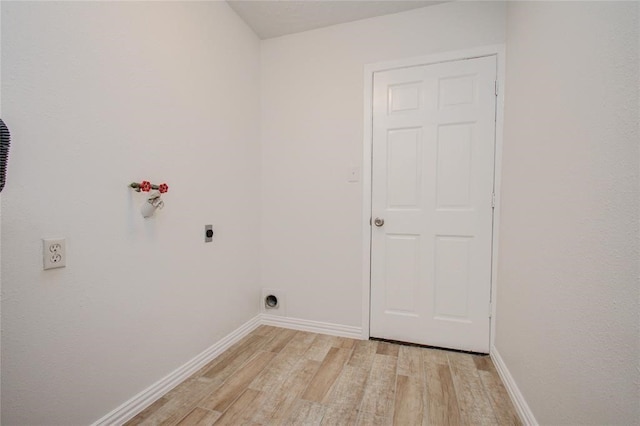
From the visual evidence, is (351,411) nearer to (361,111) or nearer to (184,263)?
(184,263)

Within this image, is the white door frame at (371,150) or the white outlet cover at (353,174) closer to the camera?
the white door frame at (371,150)

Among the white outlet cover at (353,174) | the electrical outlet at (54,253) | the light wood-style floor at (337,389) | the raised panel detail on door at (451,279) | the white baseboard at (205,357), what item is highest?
the white outlet cover at (353,174)

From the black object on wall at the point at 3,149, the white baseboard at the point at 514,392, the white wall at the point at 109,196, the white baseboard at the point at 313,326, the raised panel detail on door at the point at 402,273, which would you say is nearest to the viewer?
the black object on wall at the point at 3,149

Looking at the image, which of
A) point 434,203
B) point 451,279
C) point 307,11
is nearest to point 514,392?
point 451,279

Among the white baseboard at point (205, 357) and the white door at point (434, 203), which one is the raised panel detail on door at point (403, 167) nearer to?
the white door at point (434, 203)

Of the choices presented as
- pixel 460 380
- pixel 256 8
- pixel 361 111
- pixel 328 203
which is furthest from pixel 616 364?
pixel 256 8

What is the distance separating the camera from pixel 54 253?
40.0 inches

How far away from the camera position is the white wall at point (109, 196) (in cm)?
94

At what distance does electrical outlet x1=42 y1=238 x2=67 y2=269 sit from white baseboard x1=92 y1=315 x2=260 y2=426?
731mm

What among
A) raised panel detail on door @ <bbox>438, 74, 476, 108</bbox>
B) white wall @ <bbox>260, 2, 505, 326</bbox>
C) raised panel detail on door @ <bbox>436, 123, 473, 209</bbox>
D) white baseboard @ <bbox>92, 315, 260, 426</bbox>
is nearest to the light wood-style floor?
white baseboard @ <bbox>92, 315, 260, 426</bbox>

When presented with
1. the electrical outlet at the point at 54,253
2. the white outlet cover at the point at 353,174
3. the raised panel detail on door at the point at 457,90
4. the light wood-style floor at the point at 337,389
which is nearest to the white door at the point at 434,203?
the raised panel detail on door at the point at 457,90

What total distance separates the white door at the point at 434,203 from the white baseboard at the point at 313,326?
0.60 feet

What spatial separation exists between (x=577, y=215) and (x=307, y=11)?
2057 mm

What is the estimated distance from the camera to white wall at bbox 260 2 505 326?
79.8 inches
